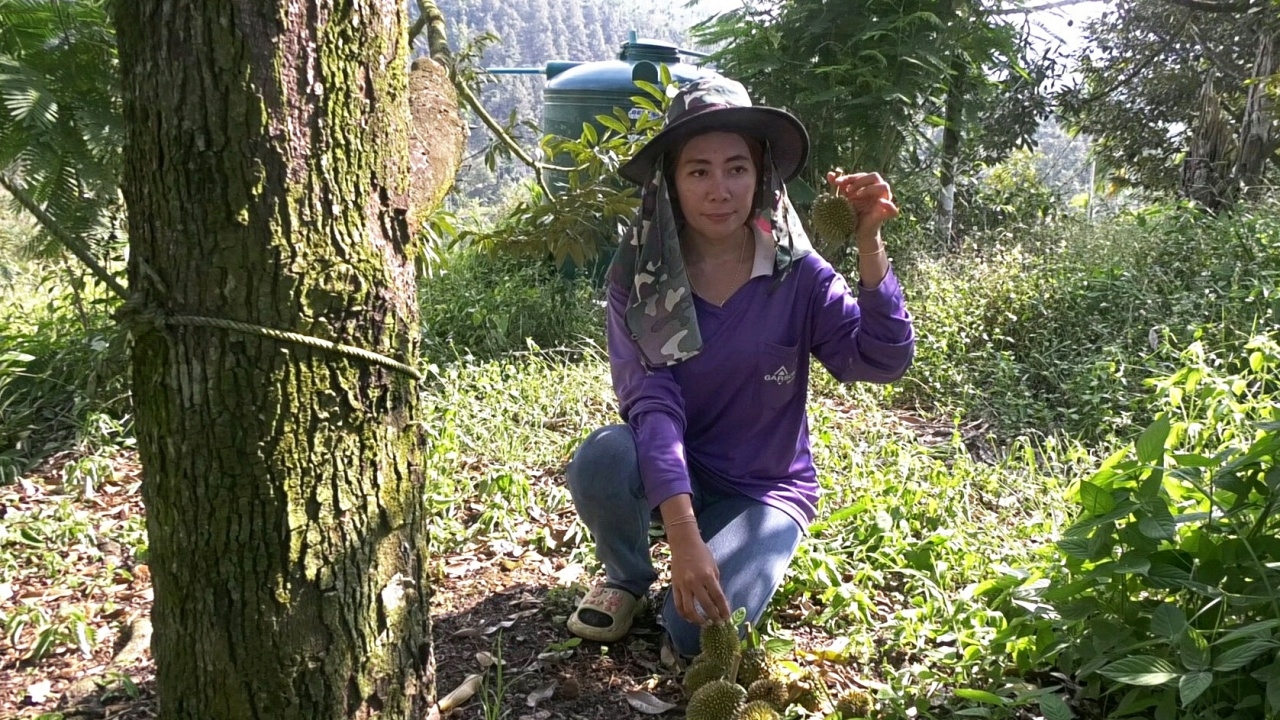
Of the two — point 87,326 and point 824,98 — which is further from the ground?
point 824,98

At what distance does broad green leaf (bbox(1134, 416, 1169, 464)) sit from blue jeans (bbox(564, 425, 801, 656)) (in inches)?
32.9

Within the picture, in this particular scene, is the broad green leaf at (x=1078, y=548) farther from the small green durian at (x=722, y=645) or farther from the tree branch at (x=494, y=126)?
the tree branch at (x=494, y=126)

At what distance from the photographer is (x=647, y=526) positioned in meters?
2.34

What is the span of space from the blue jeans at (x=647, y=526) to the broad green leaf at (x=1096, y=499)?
0.72 metres

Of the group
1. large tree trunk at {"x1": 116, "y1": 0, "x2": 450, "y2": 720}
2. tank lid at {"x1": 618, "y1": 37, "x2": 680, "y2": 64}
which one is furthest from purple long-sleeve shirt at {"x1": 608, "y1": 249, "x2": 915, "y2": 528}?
tank lid at {"x1": 618, "y1": 37, "x2": 680, "y2": 64}

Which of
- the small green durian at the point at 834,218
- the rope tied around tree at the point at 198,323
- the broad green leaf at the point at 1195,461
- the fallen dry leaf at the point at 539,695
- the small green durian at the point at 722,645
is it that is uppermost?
the small green durian at the point at 834,218

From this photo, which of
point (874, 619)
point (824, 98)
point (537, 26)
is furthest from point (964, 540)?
point (537, 26)

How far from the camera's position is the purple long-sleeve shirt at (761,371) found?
216 cm

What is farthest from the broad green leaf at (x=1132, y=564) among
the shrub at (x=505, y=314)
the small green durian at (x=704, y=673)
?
the shrub at (x=505, y=314)

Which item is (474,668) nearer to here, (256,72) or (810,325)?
(810,325)

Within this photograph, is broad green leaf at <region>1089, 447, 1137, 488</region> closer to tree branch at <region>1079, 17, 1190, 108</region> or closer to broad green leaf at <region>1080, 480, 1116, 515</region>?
broad green leaf at <region>1080, 480, 1116, 515</region>

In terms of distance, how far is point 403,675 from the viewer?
1684mm

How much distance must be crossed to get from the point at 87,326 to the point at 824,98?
4126 mm

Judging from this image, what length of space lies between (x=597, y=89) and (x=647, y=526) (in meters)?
4.84
